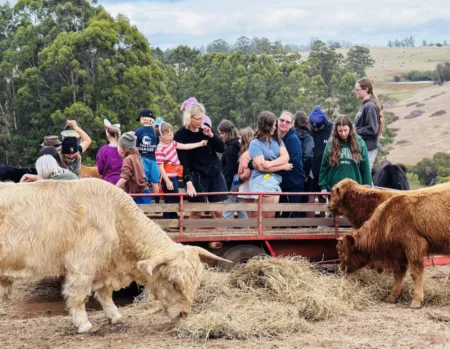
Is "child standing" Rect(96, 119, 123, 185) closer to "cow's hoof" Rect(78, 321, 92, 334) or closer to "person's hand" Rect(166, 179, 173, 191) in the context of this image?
"person's hand" Rect(166, 179, 173, 191)

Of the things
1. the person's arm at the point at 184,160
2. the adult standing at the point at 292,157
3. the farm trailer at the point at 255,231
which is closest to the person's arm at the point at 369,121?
the adult standing at the point at 292,157

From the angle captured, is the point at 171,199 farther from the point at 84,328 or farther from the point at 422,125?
the point at 422,125

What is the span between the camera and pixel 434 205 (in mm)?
8305

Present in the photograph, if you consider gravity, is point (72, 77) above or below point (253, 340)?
above

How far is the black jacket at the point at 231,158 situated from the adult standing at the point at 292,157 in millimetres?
1021

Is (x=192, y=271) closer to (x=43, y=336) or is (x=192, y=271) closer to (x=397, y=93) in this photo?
(x=43, y=336)

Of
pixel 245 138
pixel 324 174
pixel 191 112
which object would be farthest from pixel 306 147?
pixel 191 112

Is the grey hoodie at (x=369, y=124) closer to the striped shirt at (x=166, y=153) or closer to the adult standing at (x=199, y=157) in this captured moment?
the adult standing at (x=199, y=157)

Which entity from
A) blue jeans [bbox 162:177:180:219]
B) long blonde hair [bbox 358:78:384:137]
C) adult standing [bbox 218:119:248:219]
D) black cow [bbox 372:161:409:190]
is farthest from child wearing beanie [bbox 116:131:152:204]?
black cow [bbox 372:161:409:190]

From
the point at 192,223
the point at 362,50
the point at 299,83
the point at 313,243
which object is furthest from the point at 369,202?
the point at 362,50

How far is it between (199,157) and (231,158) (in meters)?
1.22

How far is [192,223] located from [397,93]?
84720 millimetres

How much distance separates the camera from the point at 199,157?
984cm

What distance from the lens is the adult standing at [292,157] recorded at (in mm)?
10102
